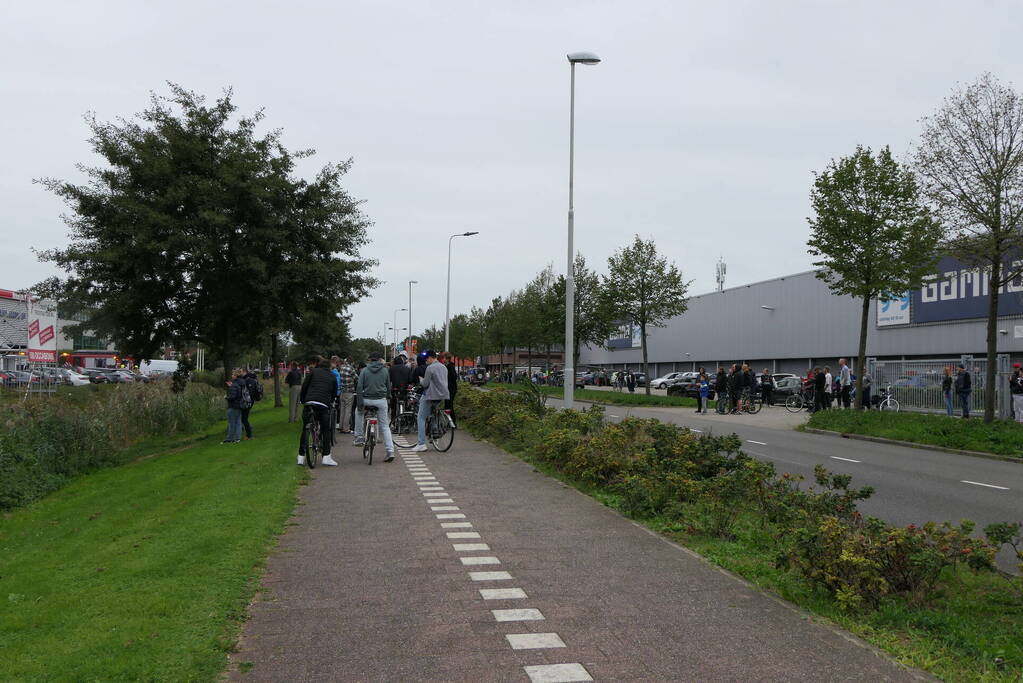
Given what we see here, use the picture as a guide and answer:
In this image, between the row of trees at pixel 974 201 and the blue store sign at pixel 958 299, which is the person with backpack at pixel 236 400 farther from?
the blue store sign at pixel 958 299

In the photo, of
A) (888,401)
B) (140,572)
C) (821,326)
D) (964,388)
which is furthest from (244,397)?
(821,326)

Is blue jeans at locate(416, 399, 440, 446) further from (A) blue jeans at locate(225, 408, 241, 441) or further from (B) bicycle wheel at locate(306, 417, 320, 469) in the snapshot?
(A) blue jeans at locate(225, 408, 241, 441)

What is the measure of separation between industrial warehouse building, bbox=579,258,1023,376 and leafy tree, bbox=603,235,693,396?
9.28 meters

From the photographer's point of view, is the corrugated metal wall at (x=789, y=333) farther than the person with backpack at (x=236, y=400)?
Yes

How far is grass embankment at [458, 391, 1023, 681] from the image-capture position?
5078 mm

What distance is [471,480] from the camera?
1213 centimetres

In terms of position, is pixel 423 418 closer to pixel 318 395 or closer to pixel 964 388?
pixel 318 395

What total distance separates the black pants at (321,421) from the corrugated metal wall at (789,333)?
1360 inches

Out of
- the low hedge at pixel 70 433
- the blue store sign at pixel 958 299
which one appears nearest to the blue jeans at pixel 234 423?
the low hedge at pixel 70 433

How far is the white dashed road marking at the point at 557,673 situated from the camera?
434 centimetres

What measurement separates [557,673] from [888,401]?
92.3 ft

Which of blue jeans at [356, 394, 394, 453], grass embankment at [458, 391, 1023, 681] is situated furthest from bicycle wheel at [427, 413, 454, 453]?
grass embankment at [458, 391, 1023, 681]

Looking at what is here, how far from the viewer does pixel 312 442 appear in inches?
549

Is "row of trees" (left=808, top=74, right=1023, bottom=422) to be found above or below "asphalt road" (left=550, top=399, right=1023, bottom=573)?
above
